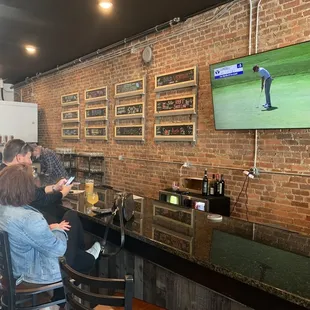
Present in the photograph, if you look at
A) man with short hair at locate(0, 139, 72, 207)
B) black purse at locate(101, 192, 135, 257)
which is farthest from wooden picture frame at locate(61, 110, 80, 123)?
black purse at locate(101, 192, 135, 257)

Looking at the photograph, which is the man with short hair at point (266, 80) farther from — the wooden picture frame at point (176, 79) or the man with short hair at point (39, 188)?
the man with short hair at point (39, 188)

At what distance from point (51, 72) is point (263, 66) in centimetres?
596

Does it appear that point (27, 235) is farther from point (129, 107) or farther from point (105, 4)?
point (129, 107)

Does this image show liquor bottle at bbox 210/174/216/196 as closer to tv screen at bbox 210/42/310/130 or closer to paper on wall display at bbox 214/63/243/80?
tv screen at bbox 210/42/310/130

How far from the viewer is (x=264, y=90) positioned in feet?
11.0

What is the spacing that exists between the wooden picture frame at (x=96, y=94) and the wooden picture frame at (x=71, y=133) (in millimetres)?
790

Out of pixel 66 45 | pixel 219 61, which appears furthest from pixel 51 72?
pixel 219 61

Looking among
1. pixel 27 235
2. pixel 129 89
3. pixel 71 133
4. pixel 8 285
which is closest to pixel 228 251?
pixel 27 235

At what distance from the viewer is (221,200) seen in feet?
12.7

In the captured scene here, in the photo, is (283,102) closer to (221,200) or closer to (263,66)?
(263,66)

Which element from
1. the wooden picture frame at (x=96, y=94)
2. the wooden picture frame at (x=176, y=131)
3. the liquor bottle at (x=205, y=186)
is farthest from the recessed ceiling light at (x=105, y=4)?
the liquor bottle at (x=205, y=186)

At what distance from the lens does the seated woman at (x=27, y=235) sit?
1863 millimetres

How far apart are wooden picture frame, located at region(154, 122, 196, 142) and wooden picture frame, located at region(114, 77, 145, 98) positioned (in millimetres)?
698

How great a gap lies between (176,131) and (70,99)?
3504 millimetres
